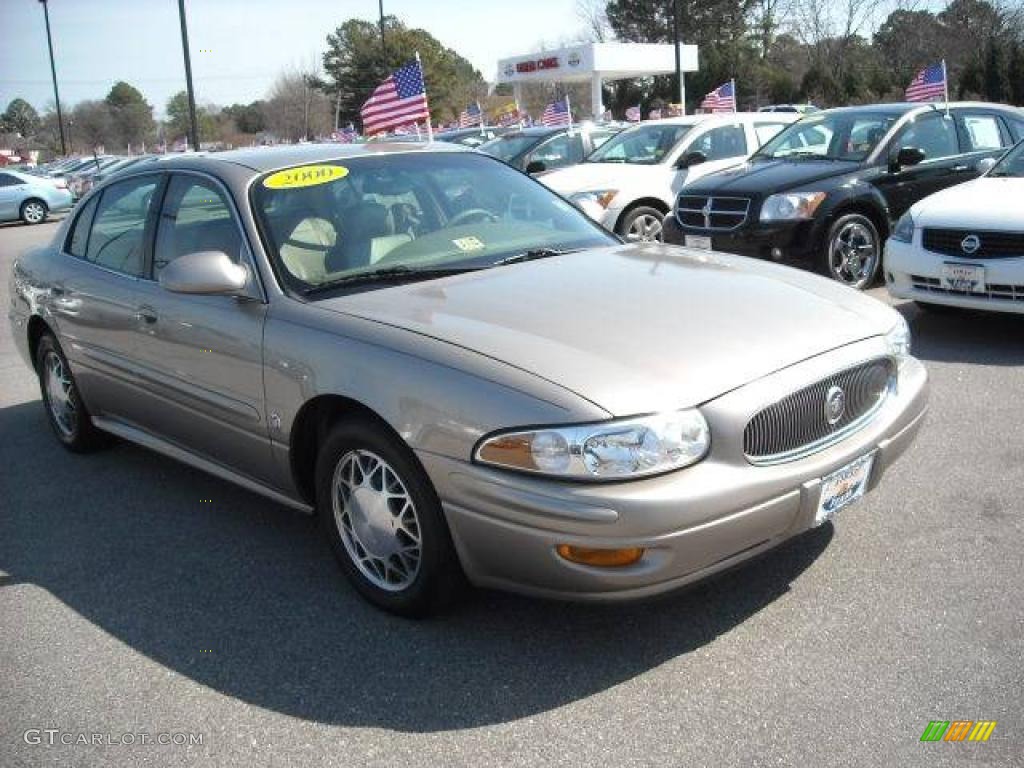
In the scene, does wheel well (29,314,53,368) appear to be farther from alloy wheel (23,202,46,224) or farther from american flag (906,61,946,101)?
alloy wheel (23,202,46,224)

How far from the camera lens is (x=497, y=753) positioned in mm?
2678

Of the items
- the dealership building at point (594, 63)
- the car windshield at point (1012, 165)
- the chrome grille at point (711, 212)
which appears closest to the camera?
the car windshield at point (1012, 165)

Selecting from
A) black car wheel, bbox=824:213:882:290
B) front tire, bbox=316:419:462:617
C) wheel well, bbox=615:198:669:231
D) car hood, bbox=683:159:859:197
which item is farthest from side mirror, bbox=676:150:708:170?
front tire, bbox=316:419:462:617

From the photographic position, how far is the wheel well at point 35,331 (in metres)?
5.53

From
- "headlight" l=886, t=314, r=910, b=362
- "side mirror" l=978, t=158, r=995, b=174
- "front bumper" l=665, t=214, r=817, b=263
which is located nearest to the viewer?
"headlight" l=886, t=314, r=910, b=362

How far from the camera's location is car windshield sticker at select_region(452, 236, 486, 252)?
13.3ft

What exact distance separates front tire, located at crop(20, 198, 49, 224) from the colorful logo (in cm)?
2729

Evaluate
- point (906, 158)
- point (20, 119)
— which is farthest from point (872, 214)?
point (20, 119)

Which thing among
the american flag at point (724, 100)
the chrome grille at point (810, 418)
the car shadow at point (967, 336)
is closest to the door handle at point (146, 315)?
the chrome grille at point (810, 418)

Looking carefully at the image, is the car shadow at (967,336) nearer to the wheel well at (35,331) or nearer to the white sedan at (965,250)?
the white sedan at (965,250)

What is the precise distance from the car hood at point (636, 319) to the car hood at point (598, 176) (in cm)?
640

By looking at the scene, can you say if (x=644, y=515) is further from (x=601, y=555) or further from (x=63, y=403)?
(x=63, y=403)

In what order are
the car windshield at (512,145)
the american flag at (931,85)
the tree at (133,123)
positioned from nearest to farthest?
the american flag at (931,85), the car windshield at (512,145), the tree at (133,123)

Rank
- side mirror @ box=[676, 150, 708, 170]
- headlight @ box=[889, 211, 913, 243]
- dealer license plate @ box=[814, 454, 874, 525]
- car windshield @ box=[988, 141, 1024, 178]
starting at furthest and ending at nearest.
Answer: side mirror @ box=[676, 150, 708, 170]
car windshield @ box=[988, 141, 1024, 178]
headlight @ box=[889, 211, 913, 243]
dealer license plate @ box=[814, 454, 874, 525]
